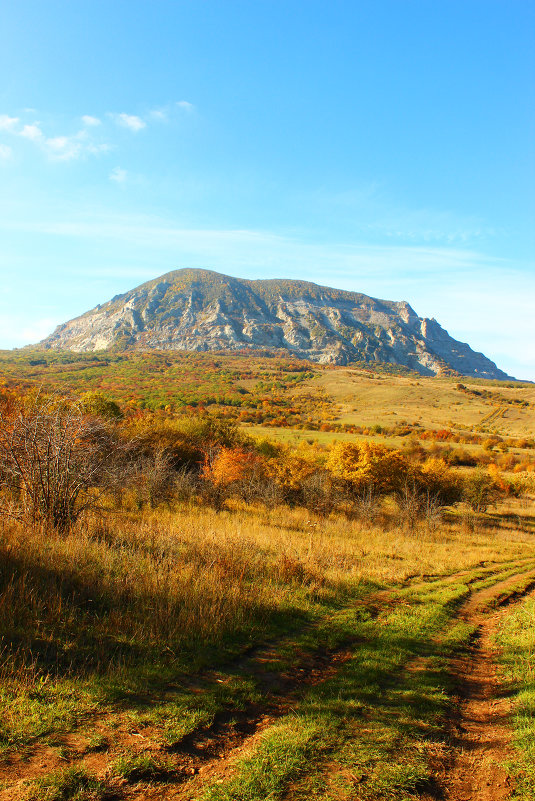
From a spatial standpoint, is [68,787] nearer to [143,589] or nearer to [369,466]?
[143,589]

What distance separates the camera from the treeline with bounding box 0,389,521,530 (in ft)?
25.0

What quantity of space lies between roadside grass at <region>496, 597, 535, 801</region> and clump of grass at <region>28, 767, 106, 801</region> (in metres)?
3.08

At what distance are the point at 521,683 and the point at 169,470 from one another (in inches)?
586

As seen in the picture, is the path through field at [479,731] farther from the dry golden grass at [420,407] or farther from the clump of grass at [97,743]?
the dry golden grass at [420,407]

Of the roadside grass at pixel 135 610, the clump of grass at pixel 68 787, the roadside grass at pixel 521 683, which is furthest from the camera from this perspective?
the roadside grass at pixel 135 610

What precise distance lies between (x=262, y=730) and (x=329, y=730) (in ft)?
1.91

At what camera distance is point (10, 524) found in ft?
22.5

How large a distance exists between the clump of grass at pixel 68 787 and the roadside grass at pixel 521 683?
121 inches

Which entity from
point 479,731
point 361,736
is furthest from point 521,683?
point 361,736

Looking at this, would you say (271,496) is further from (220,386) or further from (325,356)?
(325,356)

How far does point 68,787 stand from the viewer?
2762 mm

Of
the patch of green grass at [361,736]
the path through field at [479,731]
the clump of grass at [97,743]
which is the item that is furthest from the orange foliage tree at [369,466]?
the clump of grass at [97,743]

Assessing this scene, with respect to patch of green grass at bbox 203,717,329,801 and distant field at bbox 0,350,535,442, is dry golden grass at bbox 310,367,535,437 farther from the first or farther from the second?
patch of green grass at bbox 203,717,329,801

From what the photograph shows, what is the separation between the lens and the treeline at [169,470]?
25.0ft
